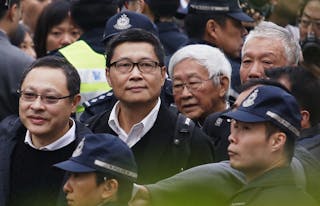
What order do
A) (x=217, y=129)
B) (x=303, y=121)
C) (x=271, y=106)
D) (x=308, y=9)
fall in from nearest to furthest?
1. (x=271, y=106)
2. (x=303, y=121)
3. (x=217, y=129)
4. (x=308, y=9)

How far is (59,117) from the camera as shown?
7.10 metres

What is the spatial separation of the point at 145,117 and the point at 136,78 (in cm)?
24

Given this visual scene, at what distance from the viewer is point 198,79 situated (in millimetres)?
7867

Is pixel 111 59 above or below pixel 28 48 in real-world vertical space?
above

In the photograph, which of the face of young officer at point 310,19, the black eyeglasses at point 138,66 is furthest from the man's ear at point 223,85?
the face of young officer at point 310,19

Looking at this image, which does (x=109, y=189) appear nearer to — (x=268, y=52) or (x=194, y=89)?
(x=194, y=89)

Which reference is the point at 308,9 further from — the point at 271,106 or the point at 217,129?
the point at 271,106

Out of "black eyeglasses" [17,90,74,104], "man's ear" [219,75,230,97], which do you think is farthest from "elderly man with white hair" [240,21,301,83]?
"black eyeglasses" [17,90,74,104]

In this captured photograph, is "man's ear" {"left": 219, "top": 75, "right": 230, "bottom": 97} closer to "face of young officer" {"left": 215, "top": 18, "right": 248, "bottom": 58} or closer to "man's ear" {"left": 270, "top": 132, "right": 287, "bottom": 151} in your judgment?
"face of young officer" {"left": 215, "top": 18, "right": 248, "bottom": 58}

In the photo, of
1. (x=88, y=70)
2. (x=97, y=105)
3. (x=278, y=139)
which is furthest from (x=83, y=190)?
(x=88, y=70)

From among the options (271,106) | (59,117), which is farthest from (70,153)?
(271,106)

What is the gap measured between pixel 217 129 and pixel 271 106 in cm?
161

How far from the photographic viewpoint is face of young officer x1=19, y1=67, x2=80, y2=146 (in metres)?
7.07

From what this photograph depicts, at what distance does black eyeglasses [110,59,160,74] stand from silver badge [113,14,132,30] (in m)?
0.76
